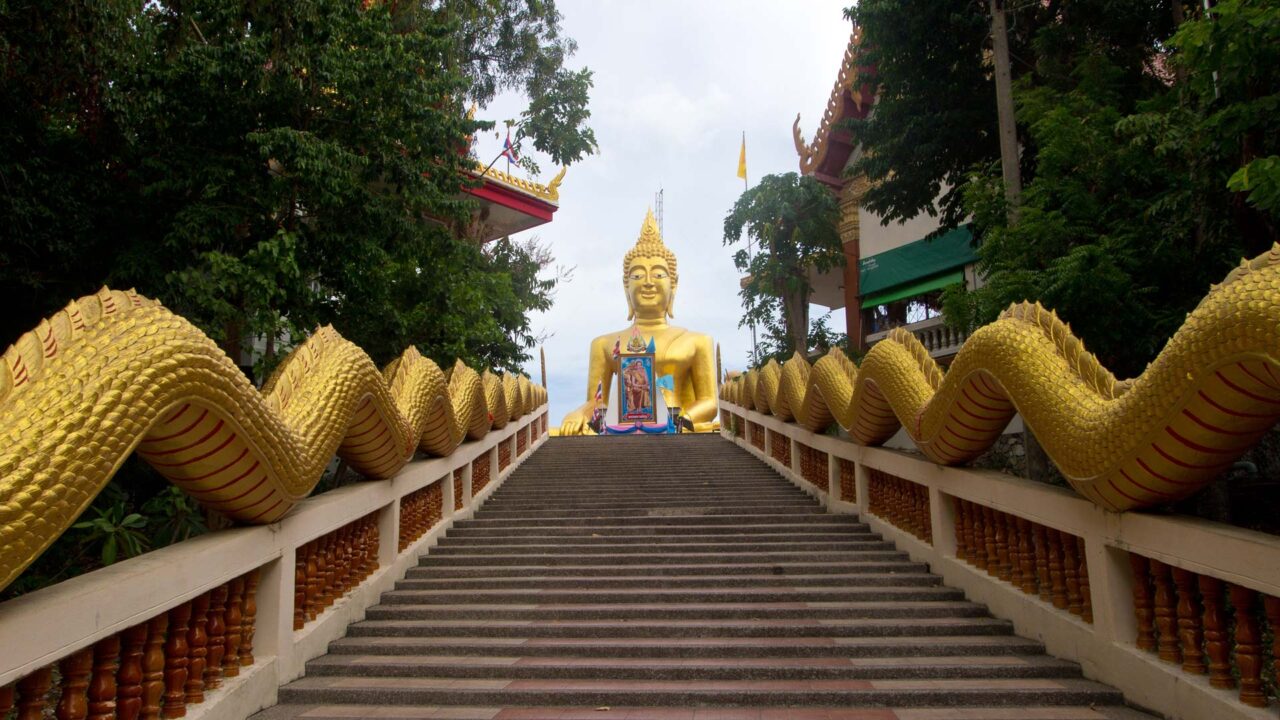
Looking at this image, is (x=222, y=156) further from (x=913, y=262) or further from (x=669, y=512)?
(x=913, y=262)

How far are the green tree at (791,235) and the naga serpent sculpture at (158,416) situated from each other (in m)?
14.6

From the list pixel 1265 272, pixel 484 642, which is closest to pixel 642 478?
pixel 484 642

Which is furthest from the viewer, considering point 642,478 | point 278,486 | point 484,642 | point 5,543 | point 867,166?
point 867,166

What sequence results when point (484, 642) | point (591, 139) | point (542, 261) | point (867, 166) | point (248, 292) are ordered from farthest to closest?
point (542, 261)
point (591, 139)
point (867, 166)
point (248, 292)
point (484, 642)

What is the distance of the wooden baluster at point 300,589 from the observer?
4.38 m

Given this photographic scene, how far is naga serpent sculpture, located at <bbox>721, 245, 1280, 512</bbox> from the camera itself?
284 cm

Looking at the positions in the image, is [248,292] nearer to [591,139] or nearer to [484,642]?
[484,642]

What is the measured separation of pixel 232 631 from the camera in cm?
367

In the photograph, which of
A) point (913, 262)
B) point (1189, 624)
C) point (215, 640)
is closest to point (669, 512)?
point (215, 640)

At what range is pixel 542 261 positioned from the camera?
21.2 m

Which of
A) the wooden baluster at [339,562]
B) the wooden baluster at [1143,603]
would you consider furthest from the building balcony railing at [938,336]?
the wooden baluster at [339,562]

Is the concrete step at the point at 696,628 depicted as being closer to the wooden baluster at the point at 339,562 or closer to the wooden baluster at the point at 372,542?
the wooden baluster at the point at 339,562

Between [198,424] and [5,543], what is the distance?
3.47ft

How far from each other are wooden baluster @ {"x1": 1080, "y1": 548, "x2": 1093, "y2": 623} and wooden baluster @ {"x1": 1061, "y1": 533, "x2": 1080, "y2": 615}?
0.04 m
